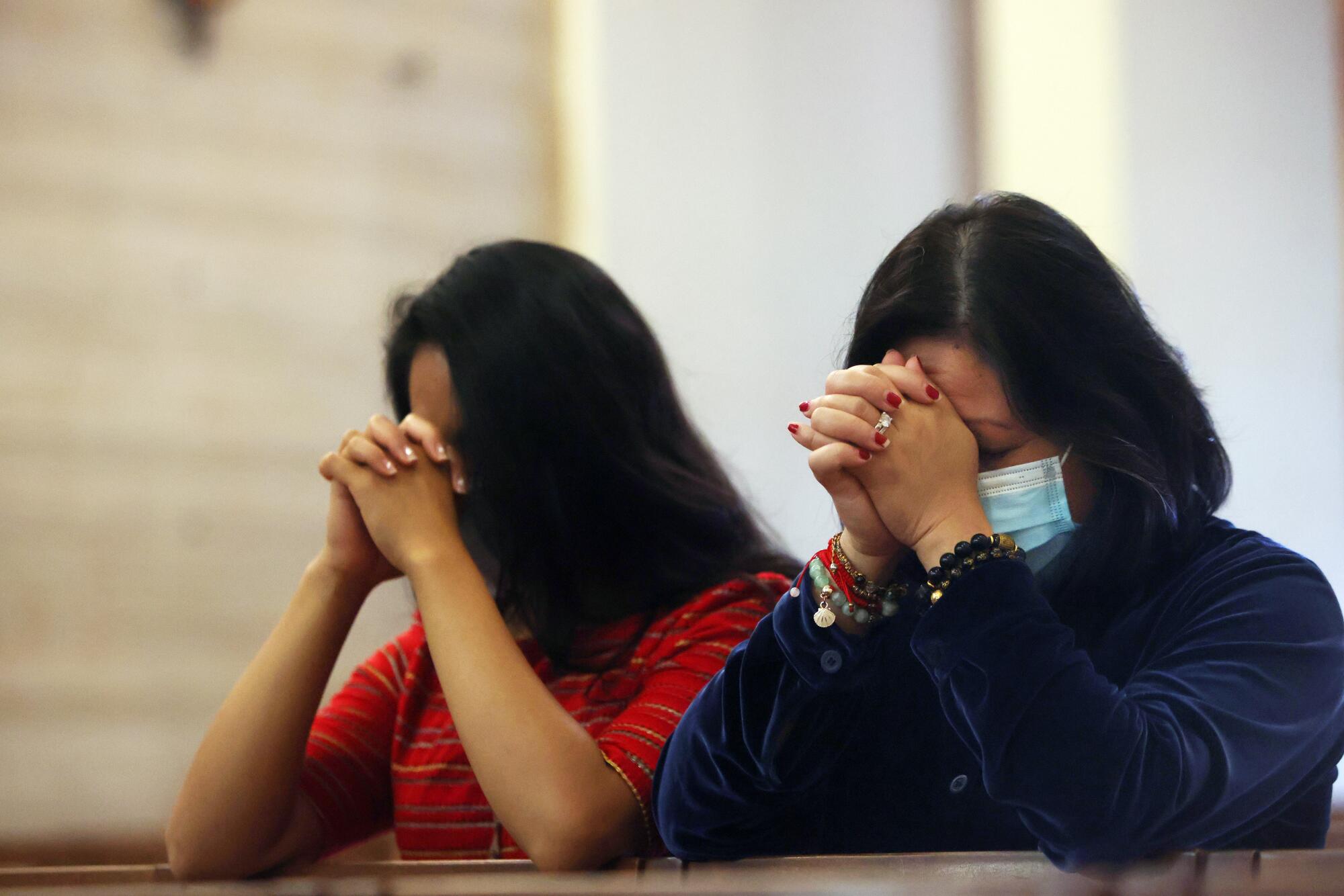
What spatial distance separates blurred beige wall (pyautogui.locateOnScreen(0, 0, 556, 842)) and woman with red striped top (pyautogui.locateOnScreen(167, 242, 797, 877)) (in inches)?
26.0

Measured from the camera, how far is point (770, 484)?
1804 mm

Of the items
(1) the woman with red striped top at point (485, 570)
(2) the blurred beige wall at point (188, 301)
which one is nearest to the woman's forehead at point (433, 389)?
(1) the woman with red striped top at point (485, 570)

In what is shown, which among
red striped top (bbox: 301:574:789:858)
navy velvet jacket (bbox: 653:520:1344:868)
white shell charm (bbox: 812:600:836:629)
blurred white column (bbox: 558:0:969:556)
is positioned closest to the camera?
navy velvet jacket (bbox: 653:520:1344:868)

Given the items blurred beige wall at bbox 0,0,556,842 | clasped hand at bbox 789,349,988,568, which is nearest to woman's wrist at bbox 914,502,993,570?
clasped hand at bbox 789,349,988,568

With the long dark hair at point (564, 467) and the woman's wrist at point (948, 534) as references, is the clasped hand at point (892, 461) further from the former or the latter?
the long dark hair at point (564, 467)

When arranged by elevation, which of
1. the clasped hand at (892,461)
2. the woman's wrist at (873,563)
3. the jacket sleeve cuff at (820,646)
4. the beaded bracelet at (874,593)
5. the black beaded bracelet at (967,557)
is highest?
the clasped hand at (892,461)

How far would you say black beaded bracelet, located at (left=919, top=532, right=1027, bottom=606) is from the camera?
0.75 m

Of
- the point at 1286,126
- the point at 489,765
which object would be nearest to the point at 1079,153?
the point at 1286,126

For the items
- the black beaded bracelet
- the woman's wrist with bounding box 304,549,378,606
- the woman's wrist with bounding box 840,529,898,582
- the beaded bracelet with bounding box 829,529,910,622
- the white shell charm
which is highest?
the black beaded bracelet

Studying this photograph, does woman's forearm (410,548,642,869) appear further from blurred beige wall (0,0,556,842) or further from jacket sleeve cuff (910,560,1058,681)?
blurred beige wall (0,0,556,842)

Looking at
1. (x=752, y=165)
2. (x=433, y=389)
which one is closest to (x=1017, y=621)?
(x=433, y=389)

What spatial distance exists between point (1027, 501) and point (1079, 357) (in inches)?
4.8

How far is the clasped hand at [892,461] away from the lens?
801 mm

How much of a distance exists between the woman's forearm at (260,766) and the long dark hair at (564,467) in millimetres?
203
